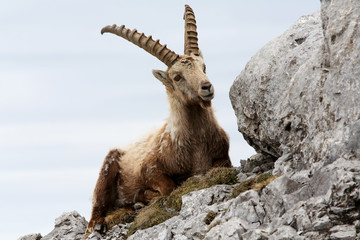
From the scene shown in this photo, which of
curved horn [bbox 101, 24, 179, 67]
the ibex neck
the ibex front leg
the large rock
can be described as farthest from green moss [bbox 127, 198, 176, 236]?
curved horn [bbox 101, 24, 179, 67]

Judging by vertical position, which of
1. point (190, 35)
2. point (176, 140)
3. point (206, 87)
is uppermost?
point (190, 35)

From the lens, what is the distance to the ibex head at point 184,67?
15047mm

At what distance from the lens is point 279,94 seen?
43.3 ft

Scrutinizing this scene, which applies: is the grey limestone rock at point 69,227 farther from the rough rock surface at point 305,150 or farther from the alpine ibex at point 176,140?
the rough rock surface at point 305,150

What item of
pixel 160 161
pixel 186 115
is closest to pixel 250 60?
pixel 186 115

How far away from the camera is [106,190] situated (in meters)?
17.1

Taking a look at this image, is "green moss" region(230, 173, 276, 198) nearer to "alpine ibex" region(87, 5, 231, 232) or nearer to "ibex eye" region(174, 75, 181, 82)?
"alpine ibex" region(87, 5, 231, 232)

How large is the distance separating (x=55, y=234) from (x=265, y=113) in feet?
24.8

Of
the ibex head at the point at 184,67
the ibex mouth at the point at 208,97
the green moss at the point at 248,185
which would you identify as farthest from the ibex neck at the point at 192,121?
the green moss at the point at 248,185

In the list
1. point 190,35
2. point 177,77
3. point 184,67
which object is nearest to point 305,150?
point 184,67

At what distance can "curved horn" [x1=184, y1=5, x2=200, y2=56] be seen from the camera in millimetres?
16500

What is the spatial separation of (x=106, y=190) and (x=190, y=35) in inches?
204

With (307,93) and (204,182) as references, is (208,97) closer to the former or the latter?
(204,182)

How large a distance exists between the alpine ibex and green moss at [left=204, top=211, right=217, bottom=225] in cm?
435
